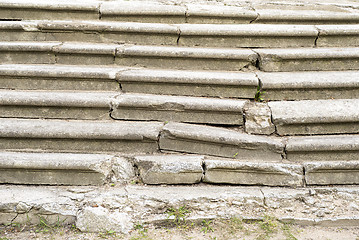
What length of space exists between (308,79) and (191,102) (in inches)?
→ 39.6

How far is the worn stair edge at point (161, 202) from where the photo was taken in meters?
2.02

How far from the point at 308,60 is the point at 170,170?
5.35 feet

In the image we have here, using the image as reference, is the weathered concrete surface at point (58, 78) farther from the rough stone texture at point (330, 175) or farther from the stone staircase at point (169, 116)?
the rough stone texture at point (330, 175)

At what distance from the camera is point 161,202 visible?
2.06 metres

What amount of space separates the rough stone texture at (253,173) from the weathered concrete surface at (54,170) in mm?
724

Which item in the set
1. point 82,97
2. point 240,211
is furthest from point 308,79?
point 82,97

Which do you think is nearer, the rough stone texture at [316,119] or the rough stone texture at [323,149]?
the rough stone texture at [323,149]

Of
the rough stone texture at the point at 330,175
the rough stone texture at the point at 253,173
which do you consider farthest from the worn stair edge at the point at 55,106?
the rough stone texture at the point at 330,175

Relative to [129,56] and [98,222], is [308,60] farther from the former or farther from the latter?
[98,222]

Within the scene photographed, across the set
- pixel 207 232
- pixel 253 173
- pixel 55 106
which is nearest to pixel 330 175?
pixel 253 173

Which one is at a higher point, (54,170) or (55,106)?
(55,106)

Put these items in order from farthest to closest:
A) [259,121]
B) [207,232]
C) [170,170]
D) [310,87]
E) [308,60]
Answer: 1. [308,60]
2. [310,87]
3. [259,121]
4. [170,170]
5. [207,232]

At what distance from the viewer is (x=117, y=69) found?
9.23 ft

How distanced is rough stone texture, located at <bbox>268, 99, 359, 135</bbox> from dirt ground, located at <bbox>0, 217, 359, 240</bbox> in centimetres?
70
